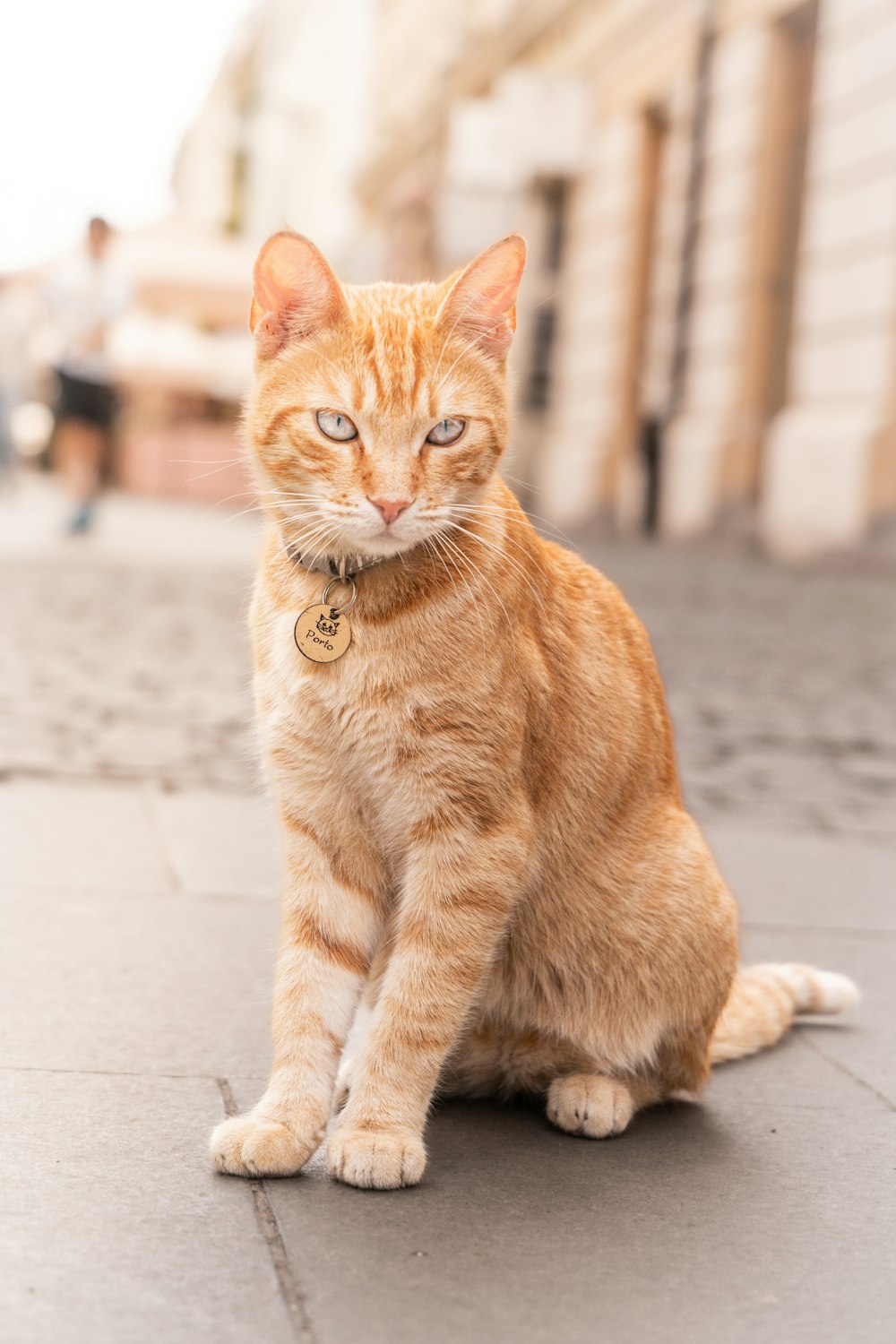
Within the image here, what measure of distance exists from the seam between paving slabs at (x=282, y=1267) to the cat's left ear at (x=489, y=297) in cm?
130

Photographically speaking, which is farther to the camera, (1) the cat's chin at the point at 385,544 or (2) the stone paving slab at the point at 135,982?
(2) the stone paving slab at the point at 135,982

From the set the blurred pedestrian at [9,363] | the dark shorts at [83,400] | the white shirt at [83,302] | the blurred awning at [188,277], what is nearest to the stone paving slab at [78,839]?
the white shirt at [83,302]

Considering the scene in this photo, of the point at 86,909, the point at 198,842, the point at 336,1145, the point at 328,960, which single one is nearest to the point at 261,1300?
the point at 336,1145

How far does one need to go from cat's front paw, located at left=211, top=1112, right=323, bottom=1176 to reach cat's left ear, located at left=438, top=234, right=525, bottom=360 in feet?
3.99

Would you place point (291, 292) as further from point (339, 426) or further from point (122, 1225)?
point (122, 1225)

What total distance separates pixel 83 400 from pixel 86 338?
0.59 m

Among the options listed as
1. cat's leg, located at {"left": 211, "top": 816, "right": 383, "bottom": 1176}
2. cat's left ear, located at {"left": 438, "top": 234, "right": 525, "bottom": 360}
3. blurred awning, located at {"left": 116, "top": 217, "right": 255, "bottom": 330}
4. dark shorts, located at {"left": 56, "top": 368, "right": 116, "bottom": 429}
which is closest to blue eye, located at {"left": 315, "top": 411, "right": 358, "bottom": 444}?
cat's left ear, located at {"left": 438, "top": 234, "right": 525, "bottom": 360}

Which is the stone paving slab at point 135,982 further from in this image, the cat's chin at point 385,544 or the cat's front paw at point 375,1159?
the cat's chin at point 385,544

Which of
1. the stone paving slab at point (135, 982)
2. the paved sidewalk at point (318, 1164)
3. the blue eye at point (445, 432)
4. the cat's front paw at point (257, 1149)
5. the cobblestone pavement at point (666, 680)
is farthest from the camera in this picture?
the cobblestone pavement at point (666, 680)

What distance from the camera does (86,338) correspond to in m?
12.1

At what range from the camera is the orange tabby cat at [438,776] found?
236 cm

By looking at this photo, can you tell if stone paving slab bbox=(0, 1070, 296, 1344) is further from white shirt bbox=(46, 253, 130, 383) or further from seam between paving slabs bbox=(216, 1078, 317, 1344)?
white shirt bbox=(46, 253, 130, 383)

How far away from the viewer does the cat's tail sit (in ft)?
9.70

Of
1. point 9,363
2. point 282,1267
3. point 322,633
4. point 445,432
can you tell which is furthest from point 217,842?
point 9,363
